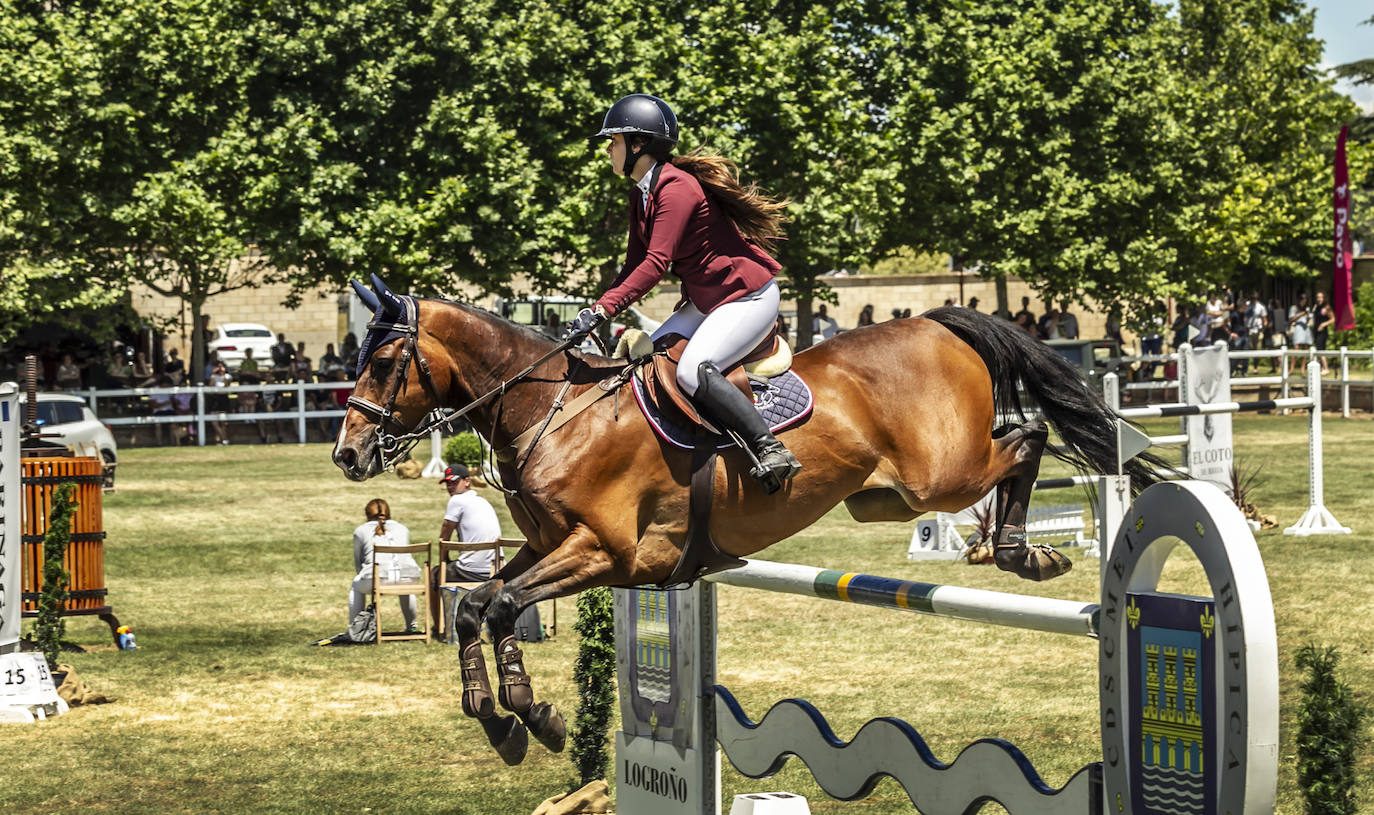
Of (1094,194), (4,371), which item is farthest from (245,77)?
(1094,194)

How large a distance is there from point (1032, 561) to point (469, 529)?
6959 millimetres

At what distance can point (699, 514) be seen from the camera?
5875 mm

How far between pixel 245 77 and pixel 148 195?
9.65 feet

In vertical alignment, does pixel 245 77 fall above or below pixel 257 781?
above

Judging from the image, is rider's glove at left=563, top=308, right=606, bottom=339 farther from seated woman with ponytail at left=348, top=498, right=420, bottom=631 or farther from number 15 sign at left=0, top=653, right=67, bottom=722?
seated woman with ponytail at left=348, top=498, right=420, bottom=631

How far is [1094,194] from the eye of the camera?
3522cm

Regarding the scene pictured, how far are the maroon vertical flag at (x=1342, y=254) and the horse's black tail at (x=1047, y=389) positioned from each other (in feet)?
92.7

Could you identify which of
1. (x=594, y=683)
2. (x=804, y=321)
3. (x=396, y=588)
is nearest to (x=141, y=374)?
(x=804, y=321)

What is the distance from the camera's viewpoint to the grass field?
7812mm

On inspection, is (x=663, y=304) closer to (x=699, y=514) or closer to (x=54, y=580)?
(x=54, y=580)

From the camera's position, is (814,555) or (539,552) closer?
(539,552)

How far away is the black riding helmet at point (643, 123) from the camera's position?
235 inches

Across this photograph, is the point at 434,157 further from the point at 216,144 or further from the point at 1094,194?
the point at 1094,194

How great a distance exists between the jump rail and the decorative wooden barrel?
6203mm
